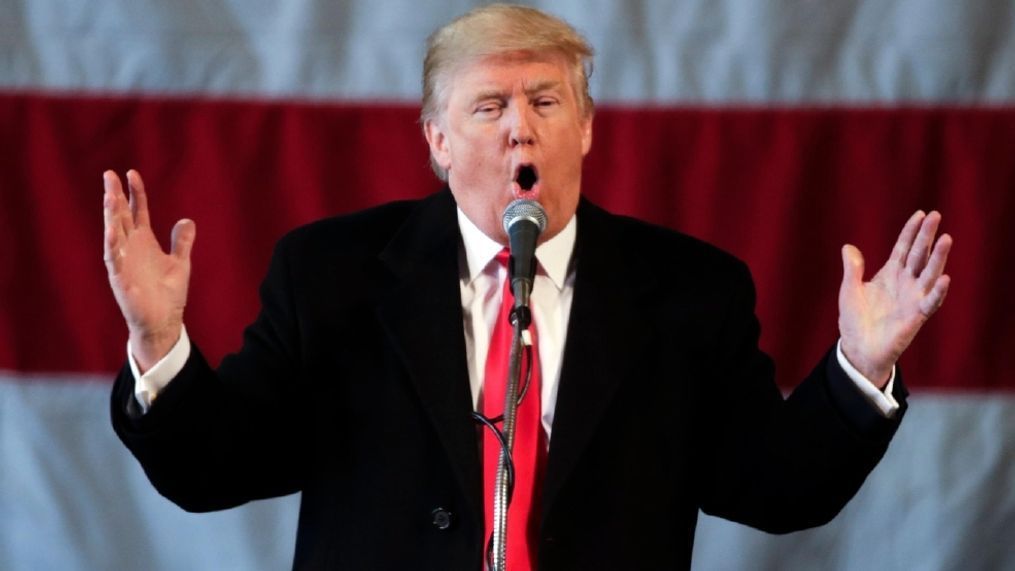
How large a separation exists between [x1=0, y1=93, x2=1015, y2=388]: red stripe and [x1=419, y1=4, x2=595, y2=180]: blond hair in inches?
27.0

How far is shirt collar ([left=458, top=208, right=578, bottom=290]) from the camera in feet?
6.19

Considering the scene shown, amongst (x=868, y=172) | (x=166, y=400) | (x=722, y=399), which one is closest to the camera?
(x=166, y=400)

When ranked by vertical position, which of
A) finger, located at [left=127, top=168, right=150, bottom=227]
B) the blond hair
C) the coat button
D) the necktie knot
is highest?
the blond hair

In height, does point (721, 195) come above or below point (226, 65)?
below

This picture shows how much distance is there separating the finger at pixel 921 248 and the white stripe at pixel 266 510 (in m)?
0.94

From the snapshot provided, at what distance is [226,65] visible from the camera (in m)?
2.59

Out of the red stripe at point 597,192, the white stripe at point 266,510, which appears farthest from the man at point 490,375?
the white stripe at point 266,510

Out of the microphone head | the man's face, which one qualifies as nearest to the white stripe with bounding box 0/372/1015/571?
the man's face

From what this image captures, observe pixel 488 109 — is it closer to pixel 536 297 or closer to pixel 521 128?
pixel 521 128

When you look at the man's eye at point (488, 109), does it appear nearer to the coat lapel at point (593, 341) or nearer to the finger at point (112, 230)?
the coat lapel at point (593, 341)

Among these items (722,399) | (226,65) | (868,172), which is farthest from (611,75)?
(722,399)

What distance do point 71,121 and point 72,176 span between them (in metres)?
0.10

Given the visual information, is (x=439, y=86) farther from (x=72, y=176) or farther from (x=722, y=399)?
(x=72, y=176)

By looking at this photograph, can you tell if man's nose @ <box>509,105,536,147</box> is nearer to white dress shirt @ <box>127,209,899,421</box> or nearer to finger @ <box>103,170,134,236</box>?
white dress shirt @ <box>127,209,899,421</box>
